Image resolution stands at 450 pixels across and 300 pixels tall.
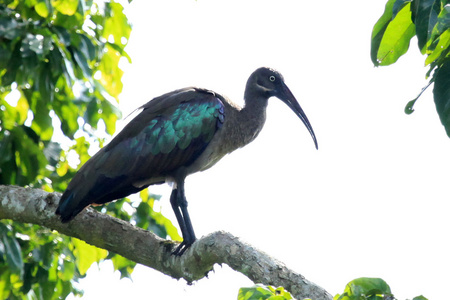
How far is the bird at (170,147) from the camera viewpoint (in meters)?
5.27

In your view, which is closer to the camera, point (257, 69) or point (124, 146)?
point (124, 146)

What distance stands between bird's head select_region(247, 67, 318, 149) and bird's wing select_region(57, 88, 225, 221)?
31.7 inches

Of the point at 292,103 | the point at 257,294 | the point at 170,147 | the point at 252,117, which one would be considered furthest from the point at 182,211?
the point at 257,294

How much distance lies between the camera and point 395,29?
8.98 feet

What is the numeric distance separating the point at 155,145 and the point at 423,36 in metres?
3.25

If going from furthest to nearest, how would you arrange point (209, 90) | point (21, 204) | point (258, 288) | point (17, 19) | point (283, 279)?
point (209, 90) → point (17, 19) → point (21, 204) → point (283, 279) → point (258, 288)

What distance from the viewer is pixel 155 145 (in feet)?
17.9

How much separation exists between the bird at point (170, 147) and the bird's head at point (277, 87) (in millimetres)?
558

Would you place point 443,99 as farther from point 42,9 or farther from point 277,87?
point 277,87

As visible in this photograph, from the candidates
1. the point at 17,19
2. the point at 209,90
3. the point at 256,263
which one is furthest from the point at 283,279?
the point at 17,19

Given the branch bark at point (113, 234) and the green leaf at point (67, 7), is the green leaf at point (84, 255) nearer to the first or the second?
the branch bark at point (113, 234)

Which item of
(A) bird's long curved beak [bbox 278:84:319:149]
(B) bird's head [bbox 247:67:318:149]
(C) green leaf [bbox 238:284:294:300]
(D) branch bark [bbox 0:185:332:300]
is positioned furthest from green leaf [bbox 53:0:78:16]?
(C) green leaf [bbox 238:284:294:300]

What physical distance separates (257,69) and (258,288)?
4.42 metres

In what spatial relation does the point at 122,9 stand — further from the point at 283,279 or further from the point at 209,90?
the point at 283,279
